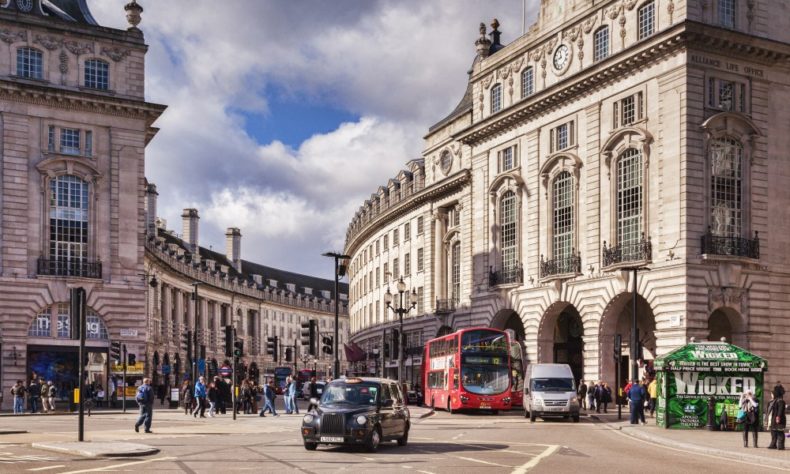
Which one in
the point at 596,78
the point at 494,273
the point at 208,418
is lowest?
the point at 208,418

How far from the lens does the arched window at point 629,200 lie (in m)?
53.6

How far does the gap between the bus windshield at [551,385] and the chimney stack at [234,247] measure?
110m

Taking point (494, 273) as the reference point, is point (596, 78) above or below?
above

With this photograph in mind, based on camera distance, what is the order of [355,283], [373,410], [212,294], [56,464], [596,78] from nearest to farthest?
1. [56,464]
2. [373,410]
3. [596,78]
4. [355,283]
5. [212,294]

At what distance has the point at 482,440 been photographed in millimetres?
31047

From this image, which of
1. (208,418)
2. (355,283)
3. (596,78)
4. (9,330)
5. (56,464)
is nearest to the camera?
(56,464)

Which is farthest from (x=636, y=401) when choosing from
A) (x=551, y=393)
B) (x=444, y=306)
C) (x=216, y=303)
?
(x=216, y=303)

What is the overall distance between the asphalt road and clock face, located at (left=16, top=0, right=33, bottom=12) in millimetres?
33821

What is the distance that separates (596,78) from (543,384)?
63.1 feet

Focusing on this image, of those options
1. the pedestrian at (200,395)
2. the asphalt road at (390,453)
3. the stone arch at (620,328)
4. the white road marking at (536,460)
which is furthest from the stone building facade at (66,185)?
the white road marking at (536,460)

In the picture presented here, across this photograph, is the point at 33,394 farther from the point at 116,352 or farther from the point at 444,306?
the point at 444,306

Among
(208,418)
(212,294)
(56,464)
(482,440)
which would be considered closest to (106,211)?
(208,418)

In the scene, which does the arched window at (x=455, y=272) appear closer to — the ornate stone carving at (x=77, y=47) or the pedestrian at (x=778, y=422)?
the ornate stone carving at (x=77, y=47)

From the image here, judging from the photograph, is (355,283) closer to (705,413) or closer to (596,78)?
(596,78)
